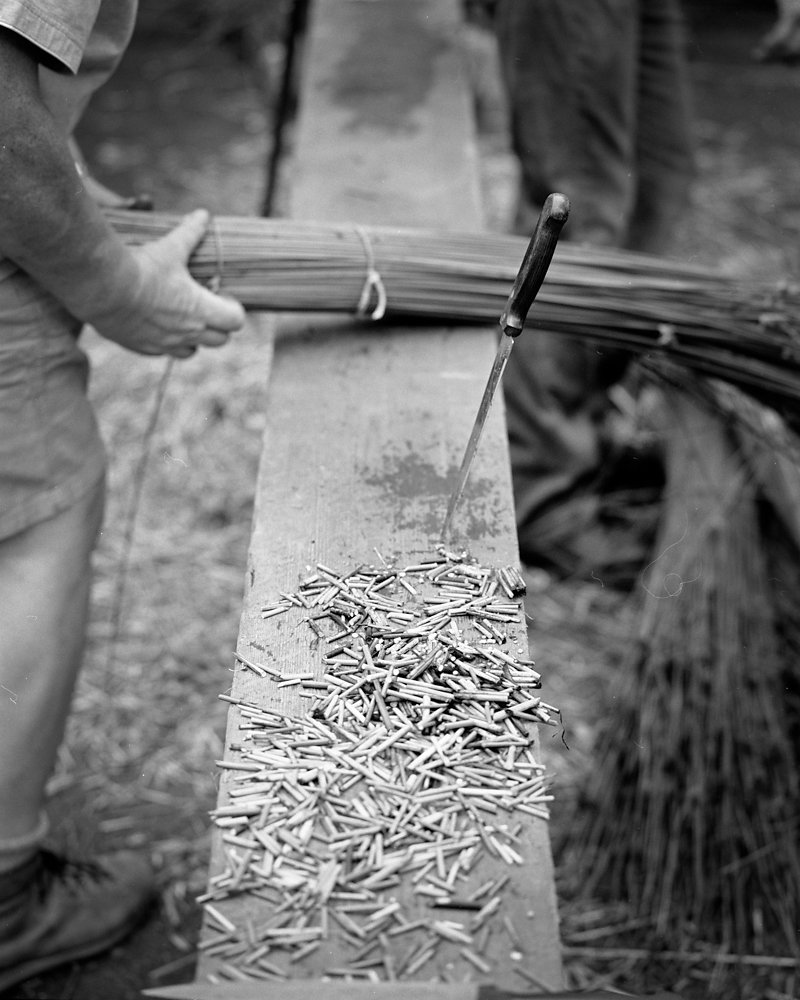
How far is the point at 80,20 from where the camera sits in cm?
125

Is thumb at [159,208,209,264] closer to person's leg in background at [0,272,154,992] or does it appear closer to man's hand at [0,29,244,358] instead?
man's hand at [0,29,244,358]

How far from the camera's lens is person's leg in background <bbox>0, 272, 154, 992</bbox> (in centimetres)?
147

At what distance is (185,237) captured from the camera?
5.55 ft

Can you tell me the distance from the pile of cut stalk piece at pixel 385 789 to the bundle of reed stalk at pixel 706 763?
3.08ft

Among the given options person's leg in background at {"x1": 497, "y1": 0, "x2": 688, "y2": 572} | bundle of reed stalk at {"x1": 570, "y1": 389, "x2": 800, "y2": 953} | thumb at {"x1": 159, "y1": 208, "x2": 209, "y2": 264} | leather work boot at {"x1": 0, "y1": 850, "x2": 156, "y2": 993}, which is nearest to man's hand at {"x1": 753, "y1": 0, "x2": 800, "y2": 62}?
person's leg in background at {"x1": 497, "y1": 0, "x2": 688, "y2": 572}

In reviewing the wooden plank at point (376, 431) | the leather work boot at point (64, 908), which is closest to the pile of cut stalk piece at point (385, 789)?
the wooden plank at point (376, 431)

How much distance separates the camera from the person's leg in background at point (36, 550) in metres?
1.47

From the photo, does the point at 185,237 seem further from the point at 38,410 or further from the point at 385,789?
the point at 385,789

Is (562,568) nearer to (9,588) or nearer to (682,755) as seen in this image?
(682,755)

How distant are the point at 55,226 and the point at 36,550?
472 millimetres

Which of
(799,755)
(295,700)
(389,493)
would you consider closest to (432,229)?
(389,493)

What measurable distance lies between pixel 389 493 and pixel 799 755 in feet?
3.65

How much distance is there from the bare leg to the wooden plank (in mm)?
336

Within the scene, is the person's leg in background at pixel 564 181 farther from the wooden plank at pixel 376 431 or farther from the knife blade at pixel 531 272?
the knife blade at pixel 531 272
